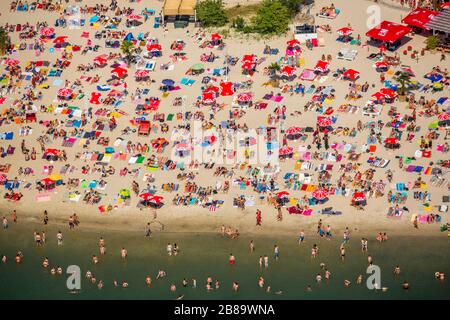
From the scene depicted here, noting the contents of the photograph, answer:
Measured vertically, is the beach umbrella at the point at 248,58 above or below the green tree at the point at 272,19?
below

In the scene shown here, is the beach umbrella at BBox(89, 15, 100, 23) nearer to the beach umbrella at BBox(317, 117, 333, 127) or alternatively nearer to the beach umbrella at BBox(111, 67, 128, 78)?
the beach umbrella at BBox(111, 67, 128, 78)

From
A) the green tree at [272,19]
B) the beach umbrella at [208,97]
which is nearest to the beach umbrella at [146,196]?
the beach umbrella at [208,97]

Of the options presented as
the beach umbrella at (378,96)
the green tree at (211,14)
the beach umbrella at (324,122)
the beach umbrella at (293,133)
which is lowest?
the beach umbrella at (293,133)

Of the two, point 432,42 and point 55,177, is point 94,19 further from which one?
point 432,42

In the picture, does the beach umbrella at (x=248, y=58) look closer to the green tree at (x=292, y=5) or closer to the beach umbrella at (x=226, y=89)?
the beach umbrella at (x=226, y=89)

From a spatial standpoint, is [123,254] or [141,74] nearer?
[123,254]

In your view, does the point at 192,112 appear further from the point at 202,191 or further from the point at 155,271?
the point at 155,271

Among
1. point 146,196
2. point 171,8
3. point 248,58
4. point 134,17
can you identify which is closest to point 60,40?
point 134,17
